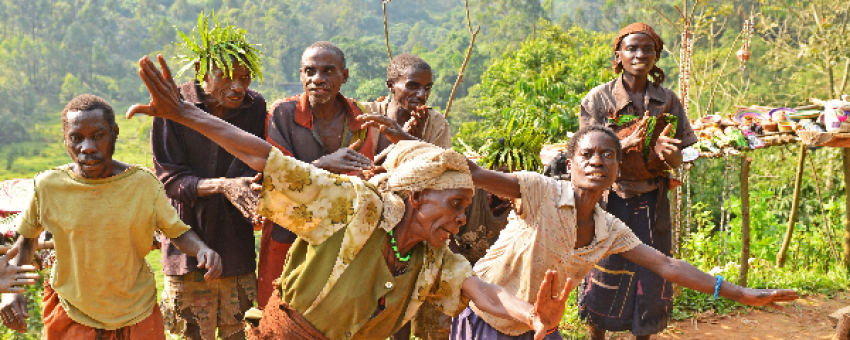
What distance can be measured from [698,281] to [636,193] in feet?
4.27

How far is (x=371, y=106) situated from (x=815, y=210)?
29.3ft

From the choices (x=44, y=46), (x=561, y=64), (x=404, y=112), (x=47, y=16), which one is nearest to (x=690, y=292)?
(x=404, y=112)

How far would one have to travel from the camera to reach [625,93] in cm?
434

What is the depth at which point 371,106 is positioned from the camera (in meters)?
4.16

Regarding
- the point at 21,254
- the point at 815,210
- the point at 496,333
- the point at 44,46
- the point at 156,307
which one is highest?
the point at 44,46

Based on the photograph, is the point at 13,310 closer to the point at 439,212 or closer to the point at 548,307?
the point at 439,212

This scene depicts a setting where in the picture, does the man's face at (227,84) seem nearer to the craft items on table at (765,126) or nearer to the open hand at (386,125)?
the open hand at (386,125)

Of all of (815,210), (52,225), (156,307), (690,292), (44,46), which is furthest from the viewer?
(44,46)

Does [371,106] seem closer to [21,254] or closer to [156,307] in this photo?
[156,307]

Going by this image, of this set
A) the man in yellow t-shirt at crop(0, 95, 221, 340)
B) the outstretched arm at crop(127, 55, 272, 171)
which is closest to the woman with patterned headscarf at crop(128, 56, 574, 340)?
the outstretched arm at crop(127, 55, 272, 171)

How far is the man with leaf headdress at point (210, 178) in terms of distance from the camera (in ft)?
11.3

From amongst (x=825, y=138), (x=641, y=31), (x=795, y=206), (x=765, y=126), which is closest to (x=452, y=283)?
(x=641, y=31)

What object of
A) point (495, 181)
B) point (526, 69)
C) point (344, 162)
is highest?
point (526, 69)

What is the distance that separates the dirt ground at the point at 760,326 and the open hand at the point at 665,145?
6.03ft
